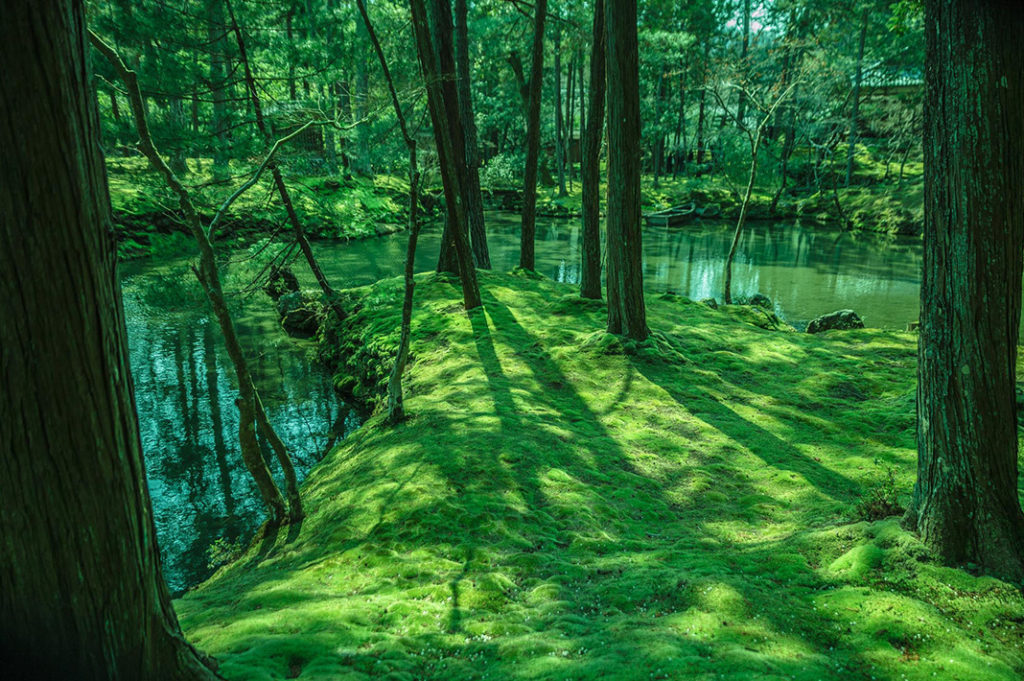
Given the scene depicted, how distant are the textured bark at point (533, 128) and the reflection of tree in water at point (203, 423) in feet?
21.9

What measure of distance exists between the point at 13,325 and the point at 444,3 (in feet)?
40.0

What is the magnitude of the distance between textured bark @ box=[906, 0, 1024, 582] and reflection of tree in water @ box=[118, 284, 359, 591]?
284 inches

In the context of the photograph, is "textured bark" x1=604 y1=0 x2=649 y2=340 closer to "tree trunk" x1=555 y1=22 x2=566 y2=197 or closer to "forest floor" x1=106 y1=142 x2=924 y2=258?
"forest floor" x1=106 y1=142 x2=924 y2=258

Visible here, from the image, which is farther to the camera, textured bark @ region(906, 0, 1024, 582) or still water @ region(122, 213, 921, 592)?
still water @ region(122, 213, 921, 592)

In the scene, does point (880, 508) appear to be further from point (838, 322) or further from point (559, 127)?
point (559, 127)

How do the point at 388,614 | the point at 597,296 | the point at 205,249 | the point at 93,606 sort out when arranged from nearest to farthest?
the point at 93,606
the point at 388,614
the point at 205,249
the point at 597,296

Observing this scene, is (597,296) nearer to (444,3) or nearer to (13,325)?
(444,3)

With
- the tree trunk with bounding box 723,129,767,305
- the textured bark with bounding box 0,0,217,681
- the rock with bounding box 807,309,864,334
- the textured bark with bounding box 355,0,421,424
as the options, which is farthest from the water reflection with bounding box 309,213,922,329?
the textured bark with bounding box 0,0,217,681

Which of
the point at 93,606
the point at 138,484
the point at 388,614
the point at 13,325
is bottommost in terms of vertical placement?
the point at 388,614

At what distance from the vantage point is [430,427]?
25.4ft

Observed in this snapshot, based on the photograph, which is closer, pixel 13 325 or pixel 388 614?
pixel 13 325

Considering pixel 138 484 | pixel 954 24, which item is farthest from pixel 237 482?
pixel 954 24

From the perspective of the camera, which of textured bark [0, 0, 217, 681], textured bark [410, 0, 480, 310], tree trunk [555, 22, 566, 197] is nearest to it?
textured bark [0, 0, 217, 681]

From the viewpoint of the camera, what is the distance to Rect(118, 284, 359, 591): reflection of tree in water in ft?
24.9
